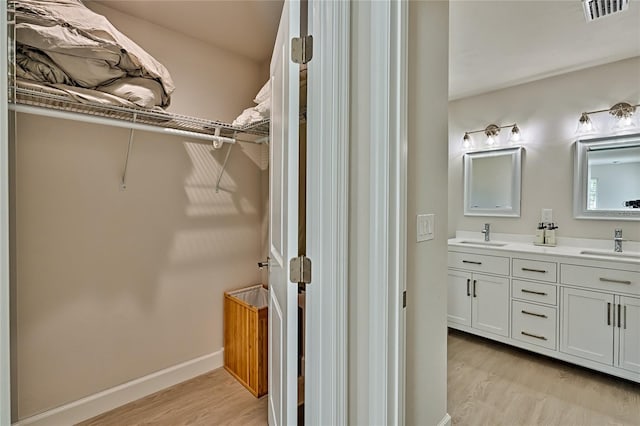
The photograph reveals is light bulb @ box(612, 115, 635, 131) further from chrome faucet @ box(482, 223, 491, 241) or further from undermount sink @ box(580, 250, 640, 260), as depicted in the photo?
chrome faucet @ box(482, 223, 491, 241)

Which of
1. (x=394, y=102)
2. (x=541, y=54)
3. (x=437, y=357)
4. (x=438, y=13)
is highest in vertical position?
(x=541, y=54)

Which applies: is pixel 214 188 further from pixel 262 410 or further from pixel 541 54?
pixel 541 54

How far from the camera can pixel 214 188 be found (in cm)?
242

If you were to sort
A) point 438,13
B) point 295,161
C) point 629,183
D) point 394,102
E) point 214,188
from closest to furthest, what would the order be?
point 394,102
point 295,161
point 438,13
point 214,188
point 629,183

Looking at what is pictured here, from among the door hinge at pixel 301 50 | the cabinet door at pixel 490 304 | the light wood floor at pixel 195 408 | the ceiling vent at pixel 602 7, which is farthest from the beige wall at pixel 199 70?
the cabinet door at pixel 490 304

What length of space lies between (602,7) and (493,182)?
1639 millimetres

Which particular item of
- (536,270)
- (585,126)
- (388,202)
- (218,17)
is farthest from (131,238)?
(585,126)

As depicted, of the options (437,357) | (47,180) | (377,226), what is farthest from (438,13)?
(47,180)

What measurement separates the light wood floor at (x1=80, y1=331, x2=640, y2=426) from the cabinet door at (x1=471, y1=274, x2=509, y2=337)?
33 cm

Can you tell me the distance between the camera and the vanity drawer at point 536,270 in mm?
2520

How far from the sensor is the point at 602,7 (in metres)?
1.93

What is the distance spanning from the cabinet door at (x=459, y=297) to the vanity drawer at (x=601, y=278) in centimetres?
72

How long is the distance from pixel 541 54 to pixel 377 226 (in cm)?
246

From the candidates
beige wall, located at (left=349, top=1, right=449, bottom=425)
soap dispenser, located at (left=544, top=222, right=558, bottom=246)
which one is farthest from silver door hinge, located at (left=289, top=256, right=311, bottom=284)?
soap dispenser, located at (left=544, top=222, right=558, bottom=246)
